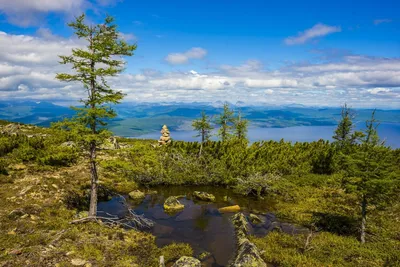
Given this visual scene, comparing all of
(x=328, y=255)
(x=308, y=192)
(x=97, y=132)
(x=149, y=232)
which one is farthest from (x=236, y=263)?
(x=308, y=192)

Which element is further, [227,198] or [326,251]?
[227,198]

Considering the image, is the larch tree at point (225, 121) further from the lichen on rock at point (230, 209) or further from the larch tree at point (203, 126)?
the lichen on rock at point (230, 209)

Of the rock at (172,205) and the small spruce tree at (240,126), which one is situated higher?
the small spruce tree at (240,126)

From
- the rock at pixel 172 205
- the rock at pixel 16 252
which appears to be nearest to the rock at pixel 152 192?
the rock at pixel 172 205

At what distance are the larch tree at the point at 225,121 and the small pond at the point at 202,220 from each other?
17461mm

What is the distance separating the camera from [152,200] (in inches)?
987

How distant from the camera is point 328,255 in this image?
556 inches

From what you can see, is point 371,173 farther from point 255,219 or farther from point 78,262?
point 78,262

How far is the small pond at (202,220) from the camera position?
16016 mm

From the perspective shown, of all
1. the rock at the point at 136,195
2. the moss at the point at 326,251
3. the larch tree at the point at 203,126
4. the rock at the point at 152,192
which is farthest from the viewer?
the larch tree at the point at 203,126

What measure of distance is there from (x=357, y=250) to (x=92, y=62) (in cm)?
1969

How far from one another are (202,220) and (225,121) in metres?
27.1

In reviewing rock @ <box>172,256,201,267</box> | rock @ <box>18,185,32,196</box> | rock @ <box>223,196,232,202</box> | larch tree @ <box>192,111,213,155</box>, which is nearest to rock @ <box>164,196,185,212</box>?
rock @ <box>223,196,232,202</box>

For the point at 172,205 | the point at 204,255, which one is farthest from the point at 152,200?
the point at 204,255
